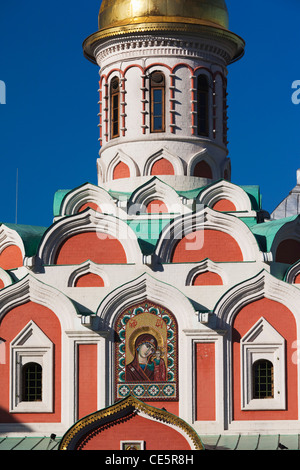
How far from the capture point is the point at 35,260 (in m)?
25.6

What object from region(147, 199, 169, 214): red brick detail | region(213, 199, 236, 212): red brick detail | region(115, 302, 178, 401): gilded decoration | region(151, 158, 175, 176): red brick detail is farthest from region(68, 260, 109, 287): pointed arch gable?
region(151, 158, 175, 176): red brick detail

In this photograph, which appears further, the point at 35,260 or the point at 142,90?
the point at 142,90

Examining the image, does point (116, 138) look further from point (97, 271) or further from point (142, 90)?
point (97, 271)

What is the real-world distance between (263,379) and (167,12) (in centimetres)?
877

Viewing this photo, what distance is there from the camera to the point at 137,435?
22.1 m

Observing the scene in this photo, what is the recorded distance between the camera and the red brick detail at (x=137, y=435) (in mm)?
21984

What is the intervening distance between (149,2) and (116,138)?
3130 mm

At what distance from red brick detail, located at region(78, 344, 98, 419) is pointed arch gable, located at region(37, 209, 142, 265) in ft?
6.23

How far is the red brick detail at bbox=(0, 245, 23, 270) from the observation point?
26678mm

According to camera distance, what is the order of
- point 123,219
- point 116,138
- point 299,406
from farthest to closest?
point 116,138 < point 123,219 < point 299,406

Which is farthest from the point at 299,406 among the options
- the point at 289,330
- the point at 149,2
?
the point at 149,2

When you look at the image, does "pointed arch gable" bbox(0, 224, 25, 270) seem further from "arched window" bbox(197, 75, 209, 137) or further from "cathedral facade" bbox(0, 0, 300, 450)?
"arched window" bbox(197, 75, 209, 137)

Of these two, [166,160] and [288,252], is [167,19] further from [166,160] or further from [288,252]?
[288,252]

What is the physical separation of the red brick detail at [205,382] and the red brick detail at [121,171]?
543cm
